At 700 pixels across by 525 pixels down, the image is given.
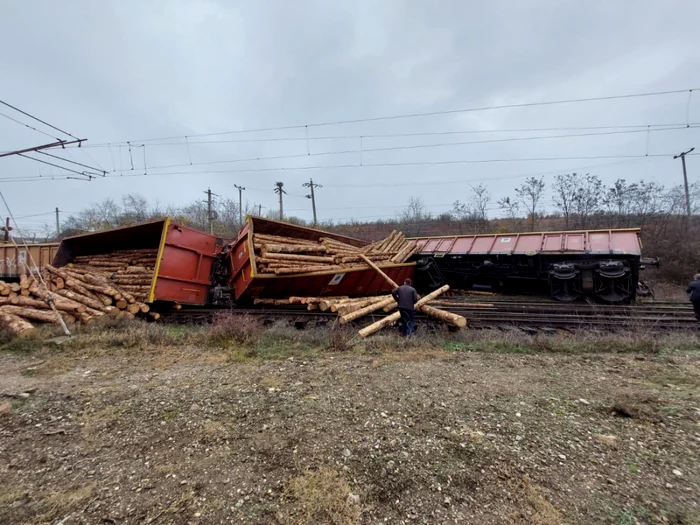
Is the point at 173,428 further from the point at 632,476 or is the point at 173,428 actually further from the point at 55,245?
the point at 55,245

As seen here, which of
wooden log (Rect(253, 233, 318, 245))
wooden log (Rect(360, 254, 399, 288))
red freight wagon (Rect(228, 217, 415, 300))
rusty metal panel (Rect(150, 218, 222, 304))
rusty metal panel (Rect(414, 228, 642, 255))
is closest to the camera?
rusty metal panel (Rect(150, 218, 222, 304))

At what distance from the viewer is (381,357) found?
18.4 feet

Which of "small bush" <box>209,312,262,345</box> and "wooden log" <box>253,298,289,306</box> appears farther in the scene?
"wooden log" <box>253,298,289,306</box>

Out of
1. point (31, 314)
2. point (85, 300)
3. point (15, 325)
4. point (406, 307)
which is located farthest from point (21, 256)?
point (406, 307)

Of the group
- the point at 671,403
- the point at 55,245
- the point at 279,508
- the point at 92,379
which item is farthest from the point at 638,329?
the point at 55,245

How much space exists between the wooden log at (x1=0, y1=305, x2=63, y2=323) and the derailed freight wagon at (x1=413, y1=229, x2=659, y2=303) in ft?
40.1

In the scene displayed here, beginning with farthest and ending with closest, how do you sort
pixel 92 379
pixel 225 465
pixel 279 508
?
pixel 92 379, pixel 225 465, pixel 279 508

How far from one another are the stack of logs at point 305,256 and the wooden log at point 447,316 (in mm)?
2942

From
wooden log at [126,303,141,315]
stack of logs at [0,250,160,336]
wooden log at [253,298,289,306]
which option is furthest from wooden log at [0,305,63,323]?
wooden log at [253,298,289,306]

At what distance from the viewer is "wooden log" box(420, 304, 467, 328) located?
A: 7.71 m

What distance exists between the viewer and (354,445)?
3000 mm

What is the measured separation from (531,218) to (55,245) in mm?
33686

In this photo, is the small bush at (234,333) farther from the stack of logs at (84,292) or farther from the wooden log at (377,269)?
the wooden log at (377,269)

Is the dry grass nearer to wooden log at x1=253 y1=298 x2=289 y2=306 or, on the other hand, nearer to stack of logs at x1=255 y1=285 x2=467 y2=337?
stack of logs at x1=255 y1=285 x2=467 y2=337
